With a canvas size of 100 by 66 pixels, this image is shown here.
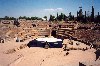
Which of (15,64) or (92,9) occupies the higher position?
(92,9)

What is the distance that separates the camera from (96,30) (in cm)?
3722

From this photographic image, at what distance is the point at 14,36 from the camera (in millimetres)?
36875

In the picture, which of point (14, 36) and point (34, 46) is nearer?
point (34, 46)

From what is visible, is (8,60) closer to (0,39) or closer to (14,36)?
(0,39)

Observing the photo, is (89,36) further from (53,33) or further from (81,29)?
(53,33)

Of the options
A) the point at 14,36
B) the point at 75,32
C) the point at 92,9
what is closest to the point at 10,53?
the point at 14,36

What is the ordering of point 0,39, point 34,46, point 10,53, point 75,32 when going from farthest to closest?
point 75,32 < point 0,39 < point 34,46 < point 10,53

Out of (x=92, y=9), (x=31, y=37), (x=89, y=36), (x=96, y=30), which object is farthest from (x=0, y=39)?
(x=92, y=9)

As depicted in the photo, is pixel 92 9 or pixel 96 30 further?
pixel 92 9

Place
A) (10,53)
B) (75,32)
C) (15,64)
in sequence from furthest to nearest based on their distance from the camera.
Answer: (75,32), (10,53), (15,64)

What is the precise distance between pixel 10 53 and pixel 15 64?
542 centimetres

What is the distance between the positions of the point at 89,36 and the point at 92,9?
23664mm

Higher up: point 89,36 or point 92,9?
point 92,9

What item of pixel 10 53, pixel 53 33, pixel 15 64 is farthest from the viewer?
pixel 53 33
